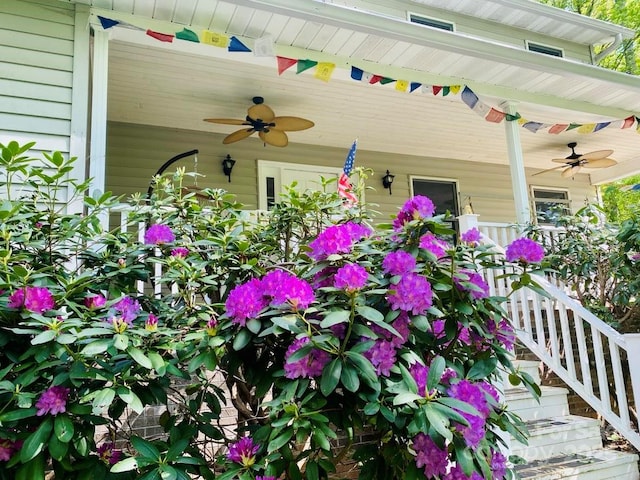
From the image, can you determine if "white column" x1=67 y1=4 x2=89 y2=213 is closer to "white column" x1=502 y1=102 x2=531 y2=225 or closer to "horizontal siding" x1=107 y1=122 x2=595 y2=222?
"horizontal siding" x1=107 y1=122 x2=595 y2=222

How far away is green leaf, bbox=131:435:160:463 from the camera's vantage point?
1429 millimetres

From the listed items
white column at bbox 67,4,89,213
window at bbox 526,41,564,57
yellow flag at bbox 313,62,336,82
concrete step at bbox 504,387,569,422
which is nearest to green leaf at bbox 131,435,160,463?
white column at bbox 67,4,89,213

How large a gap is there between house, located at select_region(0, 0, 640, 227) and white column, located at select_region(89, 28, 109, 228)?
0.05ft

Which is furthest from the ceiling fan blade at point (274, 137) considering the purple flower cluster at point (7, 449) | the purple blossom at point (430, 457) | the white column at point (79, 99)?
the purple blossom at point (430, 457)

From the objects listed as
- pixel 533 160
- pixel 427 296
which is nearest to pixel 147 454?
pixel 427 296

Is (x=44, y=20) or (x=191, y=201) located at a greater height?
(x=44, y=20)

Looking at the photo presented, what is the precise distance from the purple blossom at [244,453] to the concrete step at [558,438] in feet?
8.22

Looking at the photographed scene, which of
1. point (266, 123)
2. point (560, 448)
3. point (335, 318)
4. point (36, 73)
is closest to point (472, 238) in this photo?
point (335, 318)

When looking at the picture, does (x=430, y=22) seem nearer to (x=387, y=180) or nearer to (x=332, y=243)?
(x=387, y=180)

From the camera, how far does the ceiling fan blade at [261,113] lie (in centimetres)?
462

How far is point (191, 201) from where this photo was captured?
2480 mm

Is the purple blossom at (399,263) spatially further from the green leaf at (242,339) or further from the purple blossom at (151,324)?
the purple blossom at (151,324)

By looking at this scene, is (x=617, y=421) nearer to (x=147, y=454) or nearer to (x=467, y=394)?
(x=467, y=394)

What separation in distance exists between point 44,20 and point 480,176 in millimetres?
6535
